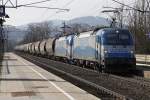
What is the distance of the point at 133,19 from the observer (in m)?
85.2

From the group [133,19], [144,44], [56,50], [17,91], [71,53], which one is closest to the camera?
[17,91]

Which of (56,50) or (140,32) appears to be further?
(140,32)

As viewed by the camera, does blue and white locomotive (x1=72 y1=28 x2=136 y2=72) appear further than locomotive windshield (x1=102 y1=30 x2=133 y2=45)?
No

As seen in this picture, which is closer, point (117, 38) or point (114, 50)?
point (114, 50)

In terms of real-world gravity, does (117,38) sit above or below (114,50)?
above

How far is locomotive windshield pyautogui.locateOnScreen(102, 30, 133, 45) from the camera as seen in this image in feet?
99.9

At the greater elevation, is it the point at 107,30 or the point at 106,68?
the point at 107,30

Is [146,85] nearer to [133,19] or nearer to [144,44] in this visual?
[144,44]

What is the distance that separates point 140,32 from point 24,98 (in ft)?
194

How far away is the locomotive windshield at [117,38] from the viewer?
Answer: 3045cm

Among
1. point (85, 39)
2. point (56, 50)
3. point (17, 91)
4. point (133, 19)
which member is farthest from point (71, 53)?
point (133, 19)

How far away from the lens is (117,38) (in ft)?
101

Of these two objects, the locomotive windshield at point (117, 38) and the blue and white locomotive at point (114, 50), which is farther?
the locomotive windshield at point (117, 38)

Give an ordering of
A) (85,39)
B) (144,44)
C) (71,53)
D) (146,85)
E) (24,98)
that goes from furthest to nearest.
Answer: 1. (144,44)
2. (71,53)
3. (85,39)
4. (146,85)
5. (24,98)
